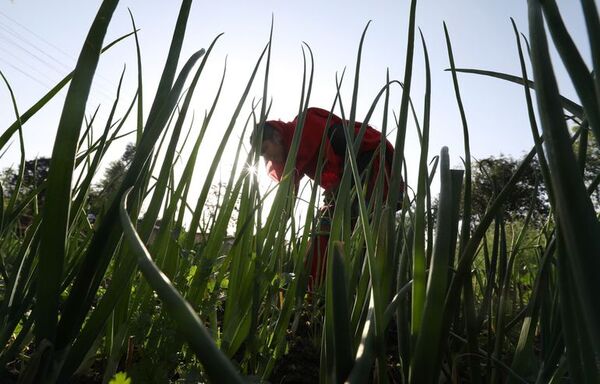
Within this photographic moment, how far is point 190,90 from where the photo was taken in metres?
0.41

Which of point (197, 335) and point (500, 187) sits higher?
point (500, 187)

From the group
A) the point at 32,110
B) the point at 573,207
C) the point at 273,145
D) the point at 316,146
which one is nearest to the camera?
the point at 573,207

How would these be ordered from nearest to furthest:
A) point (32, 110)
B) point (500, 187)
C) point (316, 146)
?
point (32, 110) → point (500, 187) → point (316, 146)

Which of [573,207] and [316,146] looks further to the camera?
[316,146]

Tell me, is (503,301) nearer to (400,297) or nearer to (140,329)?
(400,297)

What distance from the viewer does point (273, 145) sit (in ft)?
8.25

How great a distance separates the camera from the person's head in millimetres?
2412

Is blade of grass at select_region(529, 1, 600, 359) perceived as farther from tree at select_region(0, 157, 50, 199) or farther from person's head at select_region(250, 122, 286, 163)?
person's head at select_region(250, 122, 286, 163)

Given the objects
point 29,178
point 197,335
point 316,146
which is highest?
point 316,146

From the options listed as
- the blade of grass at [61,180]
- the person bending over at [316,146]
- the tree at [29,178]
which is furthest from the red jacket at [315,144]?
the blade of grass at [61,180]

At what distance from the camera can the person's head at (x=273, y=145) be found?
7.91 feet

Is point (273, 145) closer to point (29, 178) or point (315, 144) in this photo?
point (315, 144)

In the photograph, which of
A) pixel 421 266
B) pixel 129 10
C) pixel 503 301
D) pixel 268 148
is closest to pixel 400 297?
pixel 421 266

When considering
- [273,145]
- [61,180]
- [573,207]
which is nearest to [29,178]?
[273,145]
